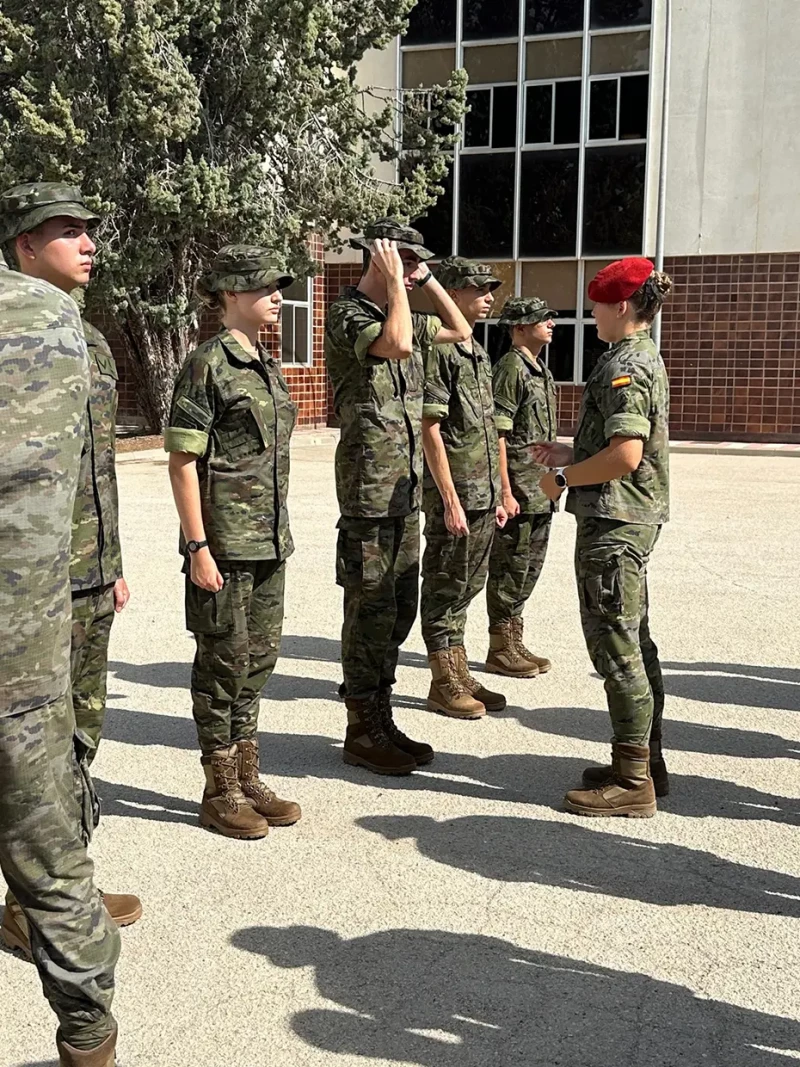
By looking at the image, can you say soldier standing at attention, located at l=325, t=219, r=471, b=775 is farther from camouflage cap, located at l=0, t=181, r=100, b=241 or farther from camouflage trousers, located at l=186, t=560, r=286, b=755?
camouflage cap, located at l=0, t=181, r=100, b=241

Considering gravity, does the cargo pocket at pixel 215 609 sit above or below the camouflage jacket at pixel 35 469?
below

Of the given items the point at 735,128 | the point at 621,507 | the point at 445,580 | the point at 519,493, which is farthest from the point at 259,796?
the point at 735,128

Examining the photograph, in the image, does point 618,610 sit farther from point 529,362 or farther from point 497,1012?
point 529,362

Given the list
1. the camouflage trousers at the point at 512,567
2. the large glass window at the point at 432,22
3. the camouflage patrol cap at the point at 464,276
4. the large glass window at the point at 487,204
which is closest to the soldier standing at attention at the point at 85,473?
the camouflage patrol cap at the point at 464,276

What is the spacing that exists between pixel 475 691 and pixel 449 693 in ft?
0.58

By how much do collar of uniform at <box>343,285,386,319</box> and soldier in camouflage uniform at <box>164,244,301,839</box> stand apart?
0.59m

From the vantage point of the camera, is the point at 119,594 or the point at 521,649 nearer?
the point at 119,594

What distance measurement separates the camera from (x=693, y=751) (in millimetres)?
5055

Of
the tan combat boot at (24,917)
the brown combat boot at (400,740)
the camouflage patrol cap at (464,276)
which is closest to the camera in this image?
the tan combat boot at (24,917)

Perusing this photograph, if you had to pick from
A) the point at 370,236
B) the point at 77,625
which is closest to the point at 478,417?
the point at 370,236

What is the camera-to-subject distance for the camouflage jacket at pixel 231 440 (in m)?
3.95

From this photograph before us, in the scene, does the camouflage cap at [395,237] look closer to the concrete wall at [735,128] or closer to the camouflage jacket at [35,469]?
the camouflage jacket at [35,469]

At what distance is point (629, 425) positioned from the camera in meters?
4.04

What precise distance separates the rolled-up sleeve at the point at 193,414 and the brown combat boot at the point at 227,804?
1.09 m
